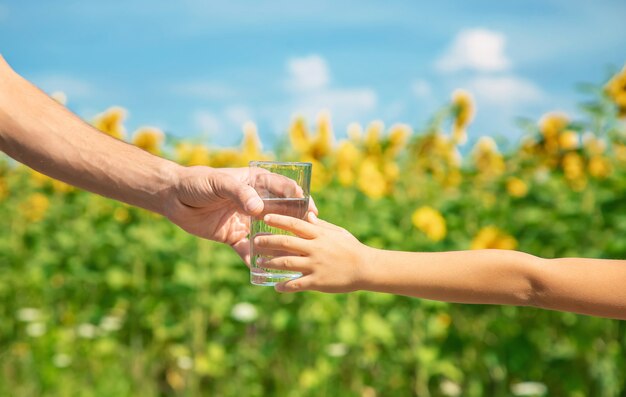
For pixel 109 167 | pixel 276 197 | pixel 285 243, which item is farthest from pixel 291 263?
pixel 109 167

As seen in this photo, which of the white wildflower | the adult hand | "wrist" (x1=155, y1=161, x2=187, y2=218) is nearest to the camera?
the adult hand

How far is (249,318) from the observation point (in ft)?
12.4

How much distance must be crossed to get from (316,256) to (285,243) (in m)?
0.06

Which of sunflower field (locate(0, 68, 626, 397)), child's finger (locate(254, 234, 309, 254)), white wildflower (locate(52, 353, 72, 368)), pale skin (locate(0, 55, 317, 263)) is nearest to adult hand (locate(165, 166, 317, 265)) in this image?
pale skin (locate(0, 55, 317, 263))

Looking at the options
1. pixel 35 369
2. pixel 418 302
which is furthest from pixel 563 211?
pixel 35 369

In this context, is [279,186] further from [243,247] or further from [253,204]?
[243,247]

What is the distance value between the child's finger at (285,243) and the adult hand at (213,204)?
0.11 meters

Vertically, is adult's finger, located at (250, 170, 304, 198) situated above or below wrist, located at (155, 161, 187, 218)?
below

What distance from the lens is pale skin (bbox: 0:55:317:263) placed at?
6.20 ft

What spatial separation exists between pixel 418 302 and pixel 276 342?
Result: 2.34 feet

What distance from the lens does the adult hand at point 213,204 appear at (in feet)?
5.74

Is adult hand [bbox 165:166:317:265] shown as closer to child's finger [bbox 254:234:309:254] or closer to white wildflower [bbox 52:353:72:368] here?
child's finger [bbox 254:234:309:254]

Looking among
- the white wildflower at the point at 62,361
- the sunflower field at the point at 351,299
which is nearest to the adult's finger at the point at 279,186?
the sunflower field at the point at 351,299

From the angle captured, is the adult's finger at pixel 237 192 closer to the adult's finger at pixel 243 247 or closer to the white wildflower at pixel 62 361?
the adult's finger at pixel 243 247
